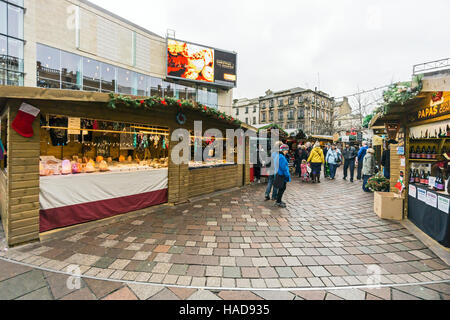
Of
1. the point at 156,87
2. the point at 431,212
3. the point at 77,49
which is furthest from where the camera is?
the point at 156,87

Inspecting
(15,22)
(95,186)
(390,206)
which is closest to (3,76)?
(15,22)

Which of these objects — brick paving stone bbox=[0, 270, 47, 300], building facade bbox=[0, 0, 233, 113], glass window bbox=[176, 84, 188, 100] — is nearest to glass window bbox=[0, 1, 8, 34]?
building facade bbox=[0, 0, 233, 113]

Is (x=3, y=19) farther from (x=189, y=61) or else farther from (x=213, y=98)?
(x=213, y=98)

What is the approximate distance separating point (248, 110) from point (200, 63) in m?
36.4

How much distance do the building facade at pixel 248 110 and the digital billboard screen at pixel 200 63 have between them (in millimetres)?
32201

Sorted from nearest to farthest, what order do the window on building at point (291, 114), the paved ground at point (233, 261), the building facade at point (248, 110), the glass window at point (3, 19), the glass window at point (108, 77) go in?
the paved ground at point (233, 261), the glass window at point (3, 19), the glass window at point (108, 77), the window on building at point (291, 114), the building facade at point (248, 110)

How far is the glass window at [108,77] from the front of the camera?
1362cm

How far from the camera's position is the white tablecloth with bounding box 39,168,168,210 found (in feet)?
12.6

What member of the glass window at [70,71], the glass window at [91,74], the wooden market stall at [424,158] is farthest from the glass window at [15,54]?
the wooden market stall at [424,158]

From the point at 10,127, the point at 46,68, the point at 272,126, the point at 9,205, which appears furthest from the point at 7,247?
the point at 46,68

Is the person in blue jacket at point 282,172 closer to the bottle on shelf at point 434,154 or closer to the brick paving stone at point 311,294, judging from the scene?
the bottle on shelf at point 434,154

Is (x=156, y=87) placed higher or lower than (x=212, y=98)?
lower

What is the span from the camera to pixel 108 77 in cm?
1389
